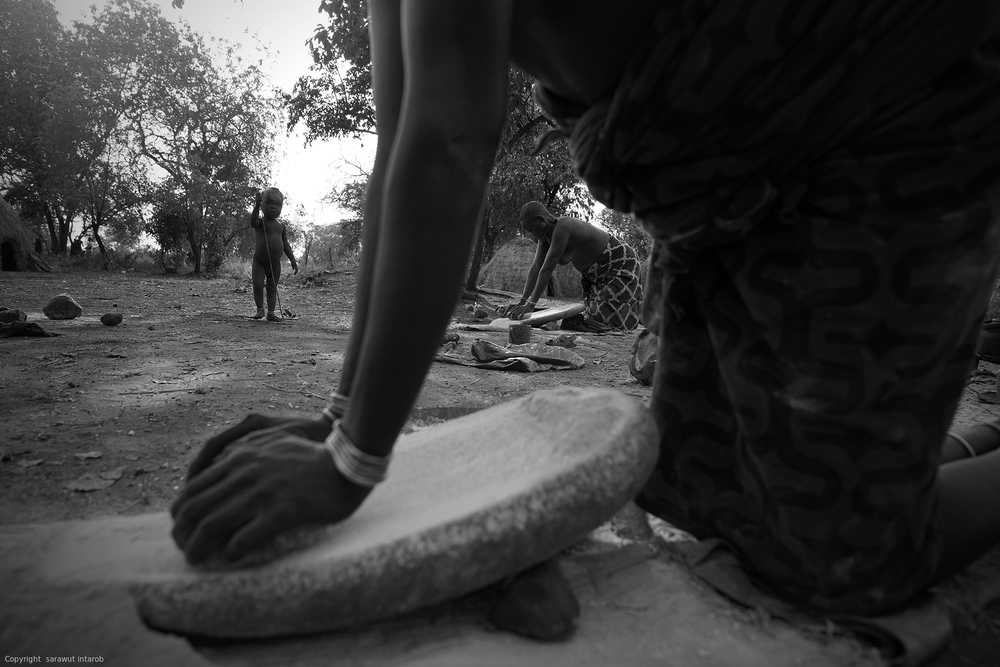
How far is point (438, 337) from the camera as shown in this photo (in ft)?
3.01

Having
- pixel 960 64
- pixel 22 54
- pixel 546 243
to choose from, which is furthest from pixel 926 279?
pixel 22 54

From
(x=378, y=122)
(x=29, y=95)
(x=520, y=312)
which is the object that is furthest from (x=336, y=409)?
(x=29, y=95)

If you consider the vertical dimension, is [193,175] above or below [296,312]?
above

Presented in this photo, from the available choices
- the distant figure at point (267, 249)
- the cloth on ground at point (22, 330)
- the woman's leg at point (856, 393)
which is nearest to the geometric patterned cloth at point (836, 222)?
the woman's leg at point (856, 393)

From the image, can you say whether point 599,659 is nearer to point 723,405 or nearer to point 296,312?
point 723,405

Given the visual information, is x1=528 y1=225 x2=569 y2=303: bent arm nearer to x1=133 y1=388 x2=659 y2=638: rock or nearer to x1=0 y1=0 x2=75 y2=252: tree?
x1=133 y1=388 x2=659 y2=638: rock

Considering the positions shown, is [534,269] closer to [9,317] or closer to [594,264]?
[594,264]

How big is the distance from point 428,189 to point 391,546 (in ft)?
1.91

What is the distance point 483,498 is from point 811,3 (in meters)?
1.05

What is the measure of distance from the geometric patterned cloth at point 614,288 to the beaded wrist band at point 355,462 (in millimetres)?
6287

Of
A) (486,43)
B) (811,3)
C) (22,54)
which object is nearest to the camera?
(486,43)

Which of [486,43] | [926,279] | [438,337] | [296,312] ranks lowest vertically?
[296,312]

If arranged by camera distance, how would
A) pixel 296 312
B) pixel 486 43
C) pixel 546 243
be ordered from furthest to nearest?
pixel 296 312 → pixel 546 243 → pixel 486 43

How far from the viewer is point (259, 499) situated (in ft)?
2.97
